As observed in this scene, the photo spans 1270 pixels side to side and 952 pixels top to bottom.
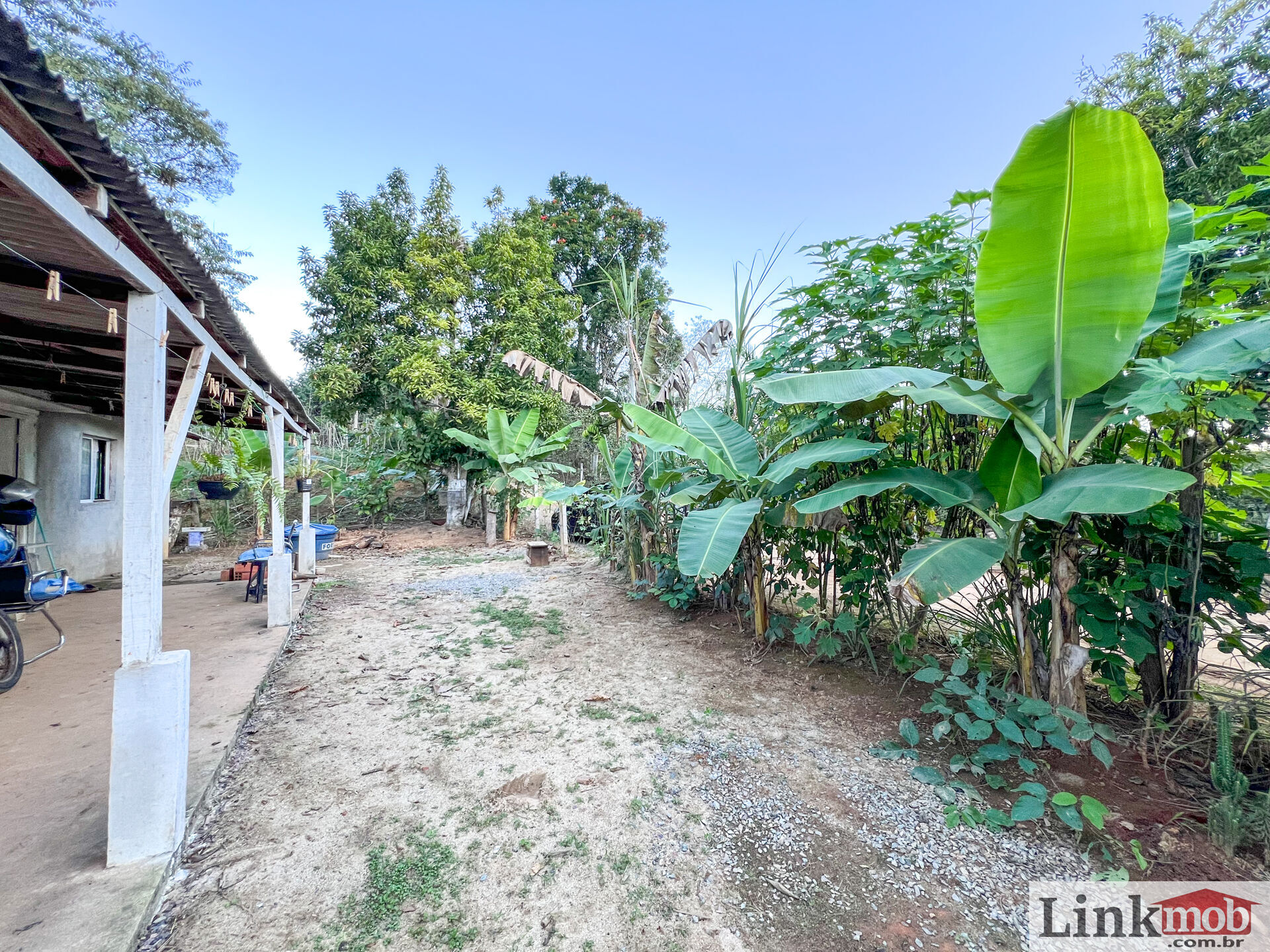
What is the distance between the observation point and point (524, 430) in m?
9.43

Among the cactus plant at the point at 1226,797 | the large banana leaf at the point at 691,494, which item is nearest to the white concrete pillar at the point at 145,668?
the large banana leaf at the point at 691,494

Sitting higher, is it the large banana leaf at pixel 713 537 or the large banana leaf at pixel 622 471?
the large banana leaf at pixel 622 471

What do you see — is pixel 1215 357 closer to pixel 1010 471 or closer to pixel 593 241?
pixel 1010 471

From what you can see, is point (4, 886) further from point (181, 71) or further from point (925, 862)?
point (181, 71)

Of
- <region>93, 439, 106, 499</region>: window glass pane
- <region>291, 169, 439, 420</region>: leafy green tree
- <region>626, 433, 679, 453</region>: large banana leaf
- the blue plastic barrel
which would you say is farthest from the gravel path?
<region>291, 169, 439, 420</region>: leafy green tree

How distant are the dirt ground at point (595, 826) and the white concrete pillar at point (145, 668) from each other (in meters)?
0.25

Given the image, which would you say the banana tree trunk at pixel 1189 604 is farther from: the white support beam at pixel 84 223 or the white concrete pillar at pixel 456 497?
the white concrete pillar at pixel 456 497

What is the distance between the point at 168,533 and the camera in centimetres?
822

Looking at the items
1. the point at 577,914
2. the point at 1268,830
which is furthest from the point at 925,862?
the point at 577,914

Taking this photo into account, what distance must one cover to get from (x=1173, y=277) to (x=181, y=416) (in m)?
4.49

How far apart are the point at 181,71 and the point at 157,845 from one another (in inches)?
585

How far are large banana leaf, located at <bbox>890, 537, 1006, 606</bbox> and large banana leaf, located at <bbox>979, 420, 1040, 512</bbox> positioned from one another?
212 mm

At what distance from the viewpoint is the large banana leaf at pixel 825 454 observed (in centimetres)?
251

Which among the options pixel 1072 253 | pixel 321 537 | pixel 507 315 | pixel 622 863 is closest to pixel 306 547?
pixel 321 537
